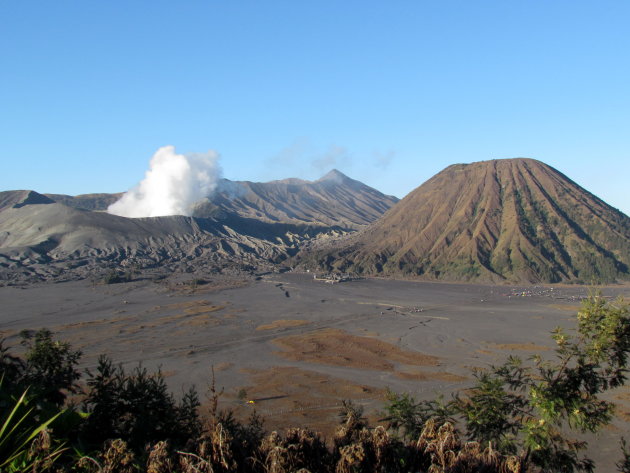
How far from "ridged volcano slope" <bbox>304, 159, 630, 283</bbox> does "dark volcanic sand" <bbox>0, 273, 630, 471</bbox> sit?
14.9m

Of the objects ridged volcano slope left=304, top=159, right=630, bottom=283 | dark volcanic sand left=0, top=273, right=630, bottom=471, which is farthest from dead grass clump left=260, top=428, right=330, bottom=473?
ridged volcano slope left=304, top=159, right=630, bottom=283

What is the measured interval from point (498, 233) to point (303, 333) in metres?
76.2

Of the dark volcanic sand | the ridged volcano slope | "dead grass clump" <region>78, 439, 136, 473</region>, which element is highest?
the ridged volcano slope

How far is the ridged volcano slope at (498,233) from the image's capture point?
95500mm

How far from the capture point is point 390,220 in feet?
429

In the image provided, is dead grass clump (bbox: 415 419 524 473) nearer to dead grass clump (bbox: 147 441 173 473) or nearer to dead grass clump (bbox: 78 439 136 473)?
dead grass clump (bbox: 147 441 173 473)

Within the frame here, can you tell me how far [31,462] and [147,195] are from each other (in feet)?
473

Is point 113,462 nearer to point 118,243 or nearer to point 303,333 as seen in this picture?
point 303,333

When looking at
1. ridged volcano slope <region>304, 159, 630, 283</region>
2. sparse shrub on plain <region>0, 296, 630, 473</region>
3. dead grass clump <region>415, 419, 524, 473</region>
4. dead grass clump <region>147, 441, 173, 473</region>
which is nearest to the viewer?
dead grass clump <region>147, 441, 173, 473</region>

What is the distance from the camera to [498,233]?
107438 mm

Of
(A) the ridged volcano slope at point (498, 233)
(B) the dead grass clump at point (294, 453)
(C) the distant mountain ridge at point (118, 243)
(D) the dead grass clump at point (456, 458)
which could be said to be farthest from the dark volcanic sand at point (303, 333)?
(C) the distant mountain ridge at point (118, 243)

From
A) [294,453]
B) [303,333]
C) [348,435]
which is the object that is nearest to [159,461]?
[294,453]

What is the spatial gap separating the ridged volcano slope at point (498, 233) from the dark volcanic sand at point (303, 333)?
586 inches

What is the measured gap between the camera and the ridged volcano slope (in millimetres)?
95500
